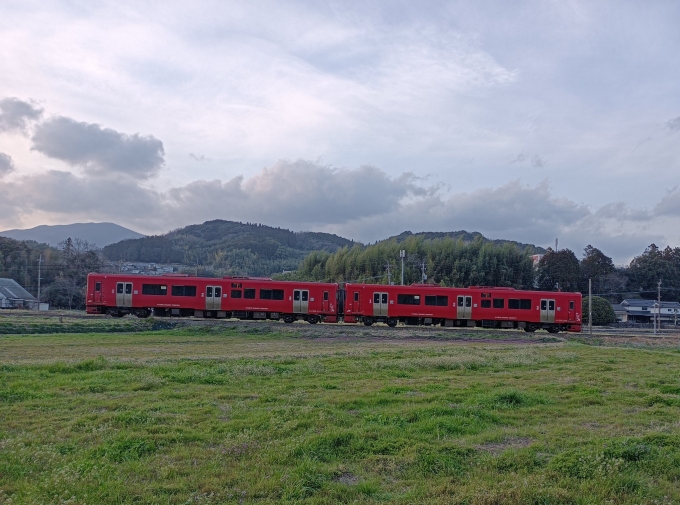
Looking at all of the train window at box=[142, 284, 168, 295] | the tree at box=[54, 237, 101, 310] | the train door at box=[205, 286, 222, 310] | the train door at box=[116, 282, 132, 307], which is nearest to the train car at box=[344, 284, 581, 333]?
the train door at box=[205, 286, 222, 310]

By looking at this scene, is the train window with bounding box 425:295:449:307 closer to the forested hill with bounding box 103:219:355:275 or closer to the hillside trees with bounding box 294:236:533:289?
the hillside trees with bounding box 294:236:533:289

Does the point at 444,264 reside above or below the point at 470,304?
above

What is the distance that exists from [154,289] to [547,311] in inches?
948

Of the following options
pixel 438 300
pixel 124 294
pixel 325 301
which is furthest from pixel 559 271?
pixel 124 294

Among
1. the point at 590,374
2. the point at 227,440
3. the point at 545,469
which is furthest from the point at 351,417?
the point at 590,374

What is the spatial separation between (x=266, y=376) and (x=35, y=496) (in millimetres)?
7697

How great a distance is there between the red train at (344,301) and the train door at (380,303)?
2cm

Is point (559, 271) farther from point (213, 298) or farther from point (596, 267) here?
point (213, 298)

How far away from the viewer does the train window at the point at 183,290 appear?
1353 inches

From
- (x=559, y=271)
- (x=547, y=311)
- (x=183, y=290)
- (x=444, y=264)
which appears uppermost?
(x=444, y=264)

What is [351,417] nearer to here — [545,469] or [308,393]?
[308,393]

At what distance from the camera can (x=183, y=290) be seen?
34.4 meters

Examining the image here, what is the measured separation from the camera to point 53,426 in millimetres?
7855

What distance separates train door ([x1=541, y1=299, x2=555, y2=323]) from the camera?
3378 centimetres
